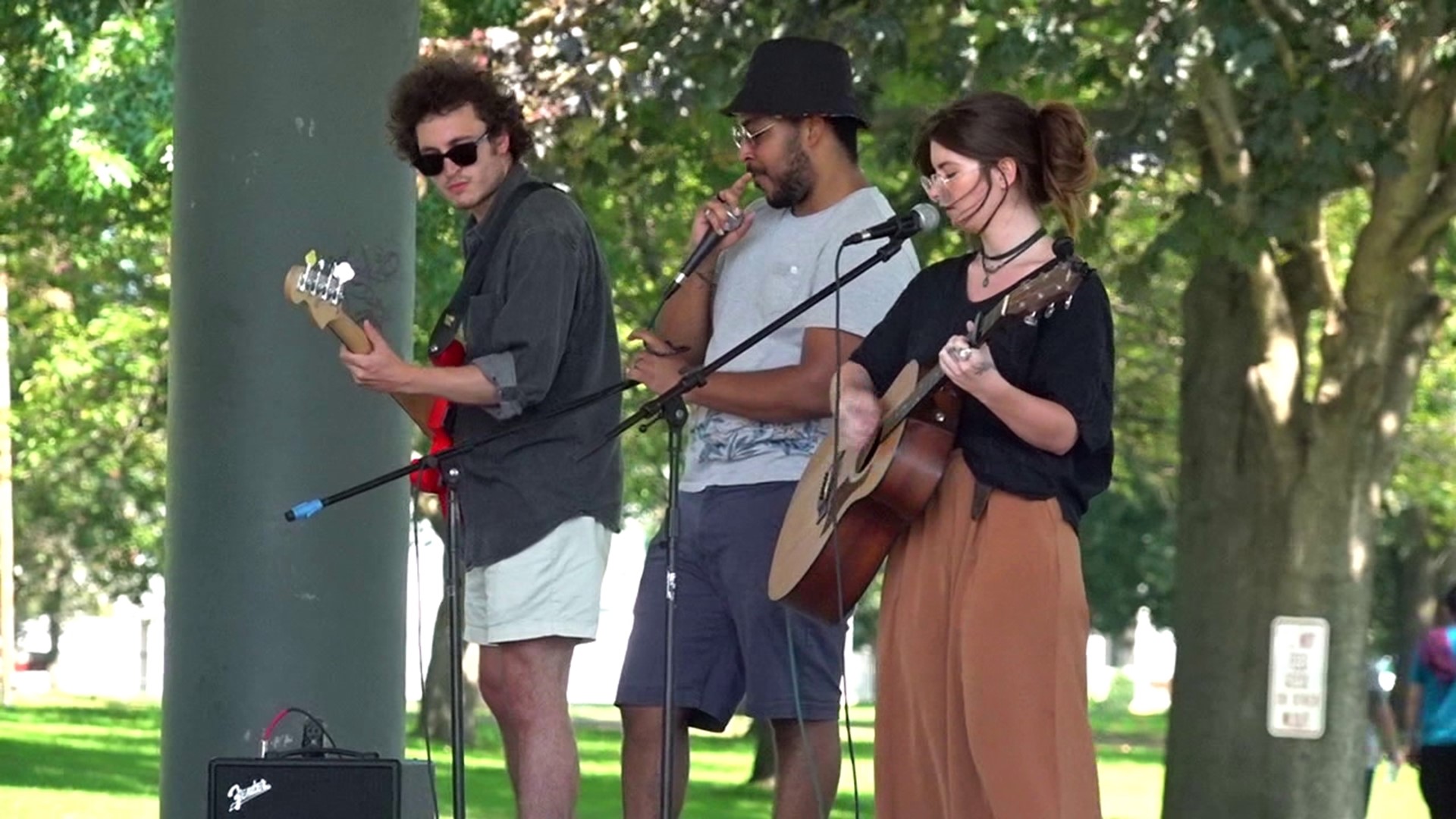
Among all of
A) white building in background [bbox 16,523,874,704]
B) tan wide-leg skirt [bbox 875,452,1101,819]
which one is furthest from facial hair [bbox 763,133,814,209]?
white building in background [bbox 16,523,874,704]

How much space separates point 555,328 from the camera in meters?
5.58

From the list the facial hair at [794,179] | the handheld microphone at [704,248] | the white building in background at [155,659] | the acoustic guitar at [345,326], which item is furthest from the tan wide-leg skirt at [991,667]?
the white building in background at [155,659]

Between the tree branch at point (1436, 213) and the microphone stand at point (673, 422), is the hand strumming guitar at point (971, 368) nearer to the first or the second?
the microphone stand at point (673, 422)

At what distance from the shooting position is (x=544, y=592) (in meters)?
5.61

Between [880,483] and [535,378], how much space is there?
1005mm

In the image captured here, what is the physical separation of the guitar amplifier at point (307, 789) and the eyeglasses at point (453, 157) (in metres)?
1.32

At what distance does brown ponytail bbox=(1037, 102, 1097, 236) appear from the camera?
4.95 meters

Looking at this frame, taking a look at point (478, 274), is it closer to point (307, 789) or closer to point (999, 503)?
point (307, 789)

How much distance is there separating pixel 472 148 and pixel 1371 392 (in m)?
9.09

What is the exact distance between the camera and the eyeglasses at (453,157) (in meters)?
5.71

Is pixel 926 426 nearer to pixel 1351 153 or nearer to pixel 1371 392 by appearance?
pixel 1351 153

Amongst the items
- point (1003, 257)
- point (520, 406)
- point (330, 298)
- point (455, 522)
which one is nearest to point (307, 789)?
point (455, 522)

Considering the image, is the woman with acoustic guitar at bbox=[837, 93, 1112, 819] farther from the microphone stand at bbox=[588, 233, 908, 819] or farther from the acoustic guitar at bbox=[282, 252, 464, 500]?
the acoustic guitar at bbox=[282, 252, 464, 500]

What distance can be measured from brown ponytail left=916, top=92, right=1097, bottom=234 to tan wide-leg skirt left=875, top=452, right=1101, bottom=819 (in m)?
0.54
